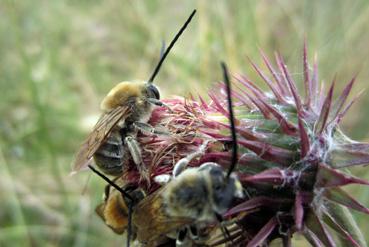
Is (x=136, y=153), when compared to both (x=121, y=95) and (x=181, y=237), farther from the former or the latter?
(x=181, y=237)

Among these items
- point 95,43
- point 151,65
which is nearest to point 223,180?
point 151,65

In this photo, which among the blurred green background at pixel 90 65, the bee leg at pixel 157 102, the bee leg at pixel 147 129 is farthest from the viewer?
the blurred green background at pixel 90 65

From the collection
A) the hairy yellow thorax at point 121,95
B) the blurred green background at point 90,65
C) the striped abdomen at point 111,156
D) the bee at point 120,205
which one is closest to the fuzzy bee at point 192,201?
the bee at point 120,205

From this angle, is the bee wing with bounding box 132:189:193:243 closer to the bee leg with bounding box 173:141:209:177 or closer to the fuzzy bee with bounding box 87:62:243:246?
the fuzzy bee with bounding box 87:62:243:246

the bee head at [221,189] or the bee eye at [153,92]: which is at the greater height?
the bee eye at [153,92]

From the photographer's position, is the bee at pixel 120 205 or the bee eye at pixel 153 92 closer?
the bee at pixel 120 205

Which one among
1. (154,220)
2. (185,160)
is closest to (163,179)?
(185,160)

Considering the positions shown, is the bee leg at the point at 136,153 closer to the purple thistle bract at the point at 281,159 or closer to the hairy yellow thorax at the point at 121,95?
the purple thistle bract at the point at 281,159
